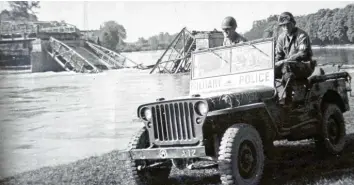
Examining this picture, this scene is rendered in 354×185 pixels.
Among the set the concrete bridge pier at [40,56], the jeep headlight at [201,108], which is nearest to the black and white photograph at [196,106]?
the jeep headlight at [201,108]

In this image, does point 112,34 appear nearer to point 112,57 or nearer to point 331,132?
point 112,57

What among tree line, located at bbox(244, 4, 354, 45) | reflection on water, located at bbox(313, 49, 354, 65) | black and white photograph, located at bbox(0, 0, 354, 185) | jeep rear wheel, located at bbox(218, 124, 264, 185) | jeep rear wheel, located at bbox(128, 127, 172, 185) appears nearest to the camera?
jeep rear wheel, located at bbox(218, 124, 264, 185)

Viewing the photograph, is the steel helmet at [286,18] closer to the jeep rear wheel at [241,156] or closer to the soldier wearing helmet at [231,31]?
the soldier wearing helmet at [231,31]

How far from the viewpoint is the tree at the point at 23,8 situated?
6.20 metres

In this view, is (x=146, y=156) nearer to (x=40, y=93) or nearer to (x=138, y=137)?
(x=138, y=137)

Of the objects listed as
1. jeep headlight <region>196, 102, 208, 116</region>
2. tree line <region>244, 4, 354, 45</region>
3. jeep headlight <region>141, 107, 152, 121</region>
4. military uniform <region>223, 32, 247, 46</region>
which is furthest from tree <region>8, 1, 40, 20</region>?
tree line <region>244, 4, 354, 45</region>

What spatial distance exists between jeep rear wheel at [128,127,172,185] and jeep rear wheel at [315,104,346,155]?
2283 millimetres

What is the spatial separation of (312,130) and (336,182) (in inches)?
59.3

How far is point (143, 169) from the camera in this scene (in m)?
5.20

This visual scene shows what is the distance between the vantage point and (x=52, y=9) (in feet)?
22.9

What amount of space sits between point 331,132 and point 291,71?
1.37 metres

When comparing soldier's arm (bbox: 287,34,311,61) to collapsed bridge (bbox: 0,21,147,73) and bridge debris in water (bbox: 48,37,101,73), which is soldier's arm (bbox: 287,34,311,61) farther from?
bridge debris in water (bbox: 48,37,101,73)

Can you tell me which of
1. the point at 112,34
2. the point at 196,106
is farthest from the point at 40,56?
the point at 196,106

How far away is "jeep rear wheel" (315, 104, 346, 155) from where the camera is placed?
612cm
